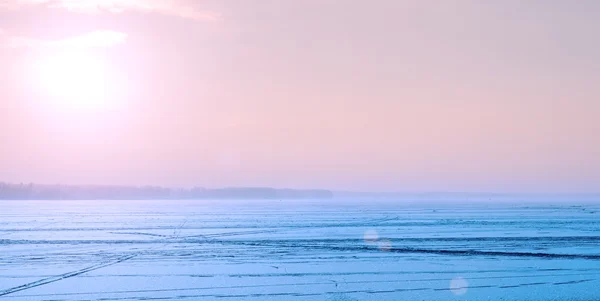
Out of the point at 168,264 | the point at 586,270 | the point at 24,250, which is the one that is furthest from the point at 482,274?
the point at 24,250

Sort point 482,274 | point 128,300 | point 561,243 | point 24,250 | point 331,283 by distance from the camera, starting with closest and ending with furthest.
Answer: point 128,300
point 331,283
point 482,274
point 24,250
point 561,243

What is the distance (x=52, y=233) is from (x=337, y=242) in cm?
1161

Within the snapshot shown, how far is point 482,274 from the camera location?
13844mm

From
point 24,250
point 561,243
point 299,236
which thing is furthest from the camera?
point 299,236

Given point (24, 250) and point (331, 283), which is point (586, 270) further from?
point (24, 250)

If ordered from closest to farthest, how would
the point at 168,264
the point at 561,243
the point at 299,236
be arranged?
the point at 168,264 < the point at 561,243 < the point at 299,236

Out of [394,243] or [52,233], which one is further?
[52,233]

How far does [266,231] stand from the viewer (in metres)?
26.4

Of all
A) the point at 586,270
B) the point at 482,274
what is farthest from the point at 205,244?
the point at 586,270

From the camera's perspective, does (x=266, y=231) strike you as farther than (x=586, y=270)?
Yes

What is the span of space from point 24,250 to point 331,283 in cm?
1052

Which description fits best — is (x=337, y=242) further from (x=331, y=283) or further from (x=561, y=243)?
(x=331, y=283)

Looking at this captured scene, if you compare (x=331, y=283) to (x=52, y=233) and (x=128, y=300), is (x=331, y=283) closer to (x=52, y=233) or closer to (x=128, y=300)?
(x=128, y=300)

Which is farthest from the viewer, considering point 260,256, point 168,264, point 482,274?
point 260,256
